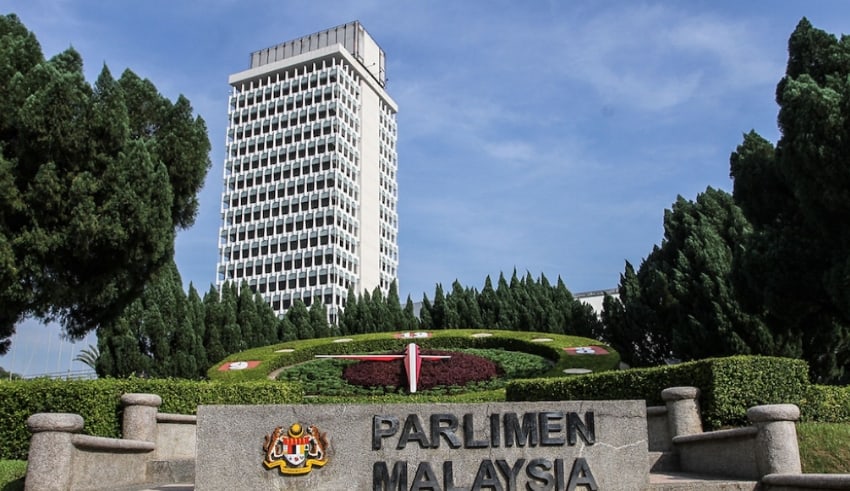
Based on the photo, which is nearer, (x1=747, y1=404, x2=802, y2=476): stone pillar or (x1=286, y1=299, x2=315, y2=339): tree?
(x1=747, y1=404, x2=802, y2=476): stone pillar

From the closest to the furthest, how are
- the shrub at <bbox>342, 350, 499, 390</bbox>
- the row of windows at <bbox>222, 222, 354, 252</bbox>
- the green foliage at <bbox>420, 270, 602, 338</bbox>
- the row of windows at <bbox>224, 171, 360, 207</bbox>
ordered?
the shrub at <bbox>342, 350, 499, 390</bbox> → the green foliage at <bbox>420, 270, 602, 338</bbox> → the row of windows at <bbox>222, 222, 354, 252</bbox> → the row of windows at <bbox>224, 171, 360, 207</bbox>

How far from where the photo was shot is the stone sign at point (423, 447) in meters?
7.80

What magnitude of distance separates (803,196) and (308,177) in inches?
2985

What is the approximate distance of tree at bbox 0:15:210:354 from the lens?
12688mm

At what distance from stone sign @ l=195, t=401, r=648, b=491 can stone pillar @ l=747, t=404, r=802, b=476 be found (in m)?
1.42

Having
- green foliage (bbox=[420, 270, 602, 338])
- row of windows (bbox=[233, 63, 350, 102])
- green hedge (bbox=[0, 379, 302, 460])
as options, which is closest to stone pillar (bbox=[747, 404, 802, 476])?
green hedge (bbox=[0, 379, 302, 460])

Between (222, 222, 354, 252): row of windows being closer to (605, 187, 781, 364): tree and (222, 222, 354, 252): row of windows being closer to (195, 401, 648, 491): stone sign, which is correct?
(605, 187, 781, 364): tree

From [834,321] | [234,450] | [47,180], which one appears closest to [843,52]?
[834,321]

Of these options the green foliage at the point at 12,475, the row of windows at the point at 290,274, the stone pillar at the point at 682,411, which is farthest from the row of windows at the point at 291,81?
the green foliage at the point at 12,475

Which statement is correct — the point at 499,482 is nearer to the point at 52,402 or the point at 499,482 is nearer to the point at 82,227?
the point at 52,402

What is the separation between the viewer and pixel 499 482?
7.84 m

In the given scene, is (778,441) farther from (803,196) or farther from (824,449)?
(803,196)

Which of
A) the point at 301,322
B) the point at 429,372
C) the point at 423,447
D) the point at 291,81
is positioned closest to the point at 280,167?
the point at 291,81

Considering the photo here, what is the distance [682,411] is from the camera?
10.3 metres
